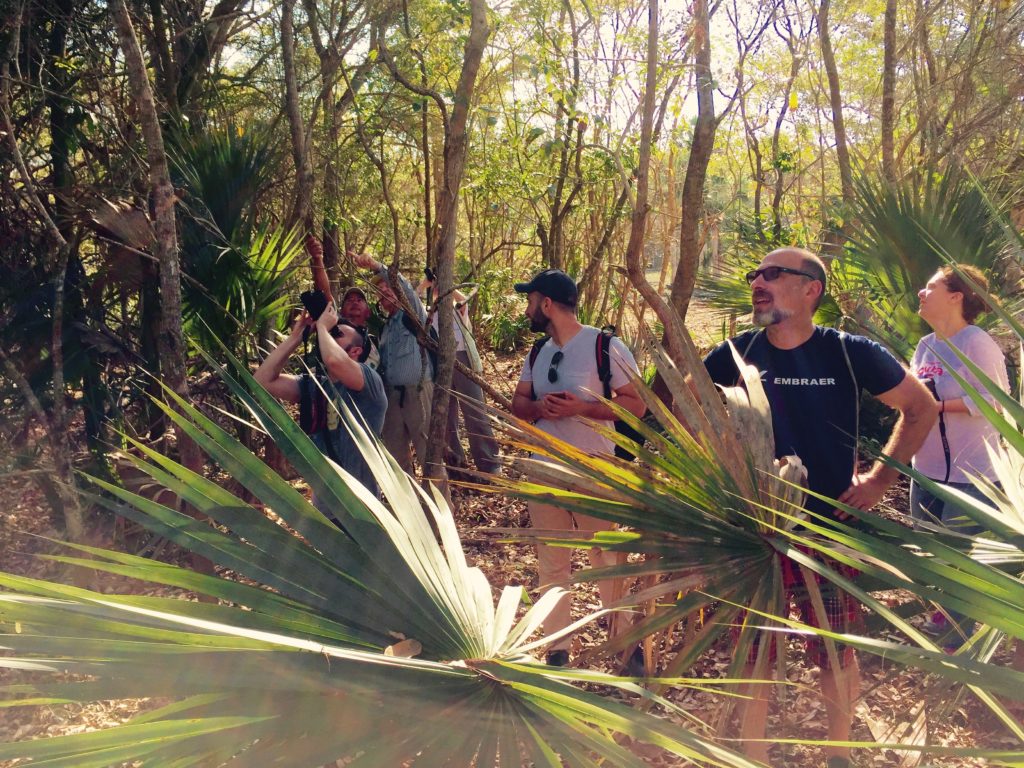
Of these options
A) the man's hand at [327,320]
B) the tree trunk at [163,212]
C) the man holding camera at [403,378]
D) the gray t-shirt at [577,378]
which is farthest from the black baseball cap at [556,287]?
the tree trunk at [163,212]

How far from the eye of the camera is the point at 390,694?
1.20 meters

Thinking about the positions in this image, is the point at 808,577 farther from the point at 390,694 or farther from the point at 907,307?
the point at 907,307

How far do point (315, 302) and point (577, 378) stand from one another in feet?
4.00

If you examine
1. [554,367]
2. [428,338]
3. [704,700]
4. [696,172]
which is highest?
[696,172]

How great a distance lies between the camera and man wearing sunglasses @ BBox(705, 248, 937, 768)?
2.80 meters

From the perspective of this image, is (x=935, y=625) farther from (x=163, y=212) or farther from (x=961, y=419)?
(x=163, y=212)

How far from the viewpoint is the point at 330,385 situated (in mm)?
3848

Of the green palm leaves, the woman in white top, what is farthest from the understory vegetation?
the woman in white top

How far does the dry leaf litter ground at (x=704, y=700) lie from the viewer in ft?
10.9

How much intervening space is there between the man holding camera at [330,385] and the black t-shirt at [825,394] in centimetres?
175

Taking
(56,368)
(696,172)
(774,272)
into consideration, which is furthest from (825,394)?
(56,368)

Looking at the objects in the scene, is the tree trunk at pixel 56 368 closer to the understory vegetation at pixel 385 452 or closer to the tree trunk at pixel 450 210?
the understory vegetation at pixel 385 452

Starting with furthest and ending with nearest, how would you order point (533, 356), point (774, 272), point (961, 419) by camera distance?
1. point (533, 356)
2. point (961, 419)
3. point (774, 272)

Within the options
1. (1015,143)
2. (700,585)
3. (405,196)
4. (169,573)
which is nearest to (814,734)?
(700,585)
